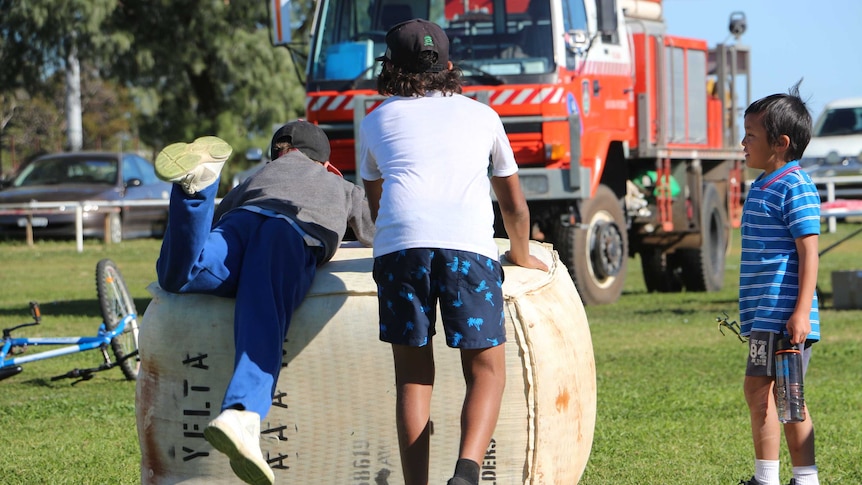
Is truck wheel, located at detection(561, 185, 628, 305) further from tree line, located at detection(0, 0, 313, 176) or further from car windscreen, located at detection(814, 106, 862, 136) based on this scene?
tree line, located at detection(0, 0, 313, 176)

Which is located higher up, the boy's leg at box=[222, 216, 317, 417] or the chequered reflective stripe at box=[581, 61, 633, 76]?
the chequered reflective stripe at box=[581, 61, 633, 76]

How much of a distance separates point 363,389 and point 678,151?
35.5 ft

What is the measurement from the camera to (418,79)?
14.6 ft

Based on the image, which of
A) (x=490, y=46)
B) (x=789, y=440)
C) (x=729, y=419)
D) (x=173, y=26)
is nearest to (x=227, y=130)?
(x=173, y=26)

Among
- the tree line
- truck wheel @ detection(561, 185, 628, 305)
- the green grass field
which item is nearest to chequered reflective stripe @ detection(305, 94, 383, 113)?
truck wheel @ detection(561, 185, 628, 305)

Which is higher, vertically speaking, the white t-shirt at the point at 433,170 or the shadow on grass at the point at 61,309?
the white t-shirt at the point at 433,170

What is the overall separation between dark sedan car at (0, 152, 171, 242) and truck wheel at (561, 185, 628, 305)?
11.8m

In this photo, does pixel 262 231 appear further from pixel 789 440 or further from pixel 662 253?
pixel 662 253

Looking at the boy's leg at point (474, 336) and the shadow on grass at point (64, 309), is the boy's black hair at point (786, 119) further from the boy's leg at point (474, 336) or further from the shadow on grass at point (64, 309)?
the shadow on grass at point (64, 309)

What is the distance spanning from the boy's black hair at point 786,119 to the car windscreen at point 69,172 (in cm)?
2009

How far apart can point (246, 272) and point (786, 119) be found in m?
1.97

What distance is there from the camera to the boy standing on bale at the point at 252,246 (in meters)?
4.39

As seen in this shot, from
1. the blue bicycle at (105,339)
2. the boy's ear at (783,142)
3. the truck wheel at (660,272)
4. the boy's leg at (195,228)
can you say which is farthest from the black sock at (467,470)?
the truck wheel at (660,272)

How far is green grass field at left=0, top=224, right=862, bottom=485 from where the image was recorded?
5.99m
